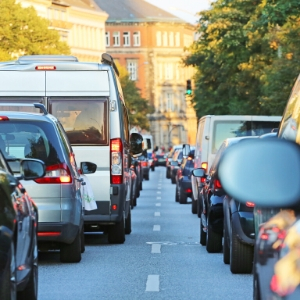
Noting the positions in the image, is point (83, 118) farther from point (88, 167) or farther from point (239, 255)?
point (239, 255)

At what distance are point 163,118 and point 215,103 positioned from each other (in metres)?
124

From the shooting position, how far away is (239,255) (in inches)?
504

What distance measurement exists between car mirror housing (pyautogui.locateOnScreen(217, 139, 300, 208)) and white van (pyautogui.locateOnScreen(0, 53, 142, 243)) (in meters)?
12.0

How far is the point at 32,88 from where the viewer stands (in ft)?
56.8

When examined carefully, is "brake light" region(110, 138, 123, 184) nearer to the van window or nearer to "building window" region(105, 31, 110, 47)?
the van window

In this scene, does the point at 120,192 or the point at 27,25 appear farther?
the point at 27,25

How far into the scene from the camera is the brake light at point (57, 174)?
13.6 meters

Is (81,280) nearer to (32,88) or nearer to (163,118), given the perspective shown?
(32,88)

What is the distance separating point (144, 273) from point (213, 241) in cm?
263

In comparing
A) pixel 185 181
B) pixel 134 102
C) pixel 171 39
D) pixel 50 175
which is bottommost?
pixel 134 102

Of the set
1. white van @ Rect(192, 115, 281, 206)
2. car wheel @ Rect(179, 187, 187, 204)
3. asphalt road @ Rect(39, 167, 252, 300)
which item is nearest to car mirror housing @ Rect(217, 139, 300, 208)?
asphalt road @ Rect(39, 167, 252, 300)

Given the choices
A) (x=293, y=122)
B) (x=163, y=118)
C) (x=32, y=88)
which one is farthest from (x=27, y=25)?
(x=163, y=118)

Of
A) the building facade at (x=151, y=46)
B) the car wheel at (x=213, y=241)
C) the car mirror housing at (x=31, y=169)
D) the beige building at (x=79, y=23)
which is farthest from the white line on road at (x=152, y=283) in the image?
the building facade at (x=151, y=46)

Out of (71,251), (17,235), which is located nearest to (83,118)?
(71,251)
